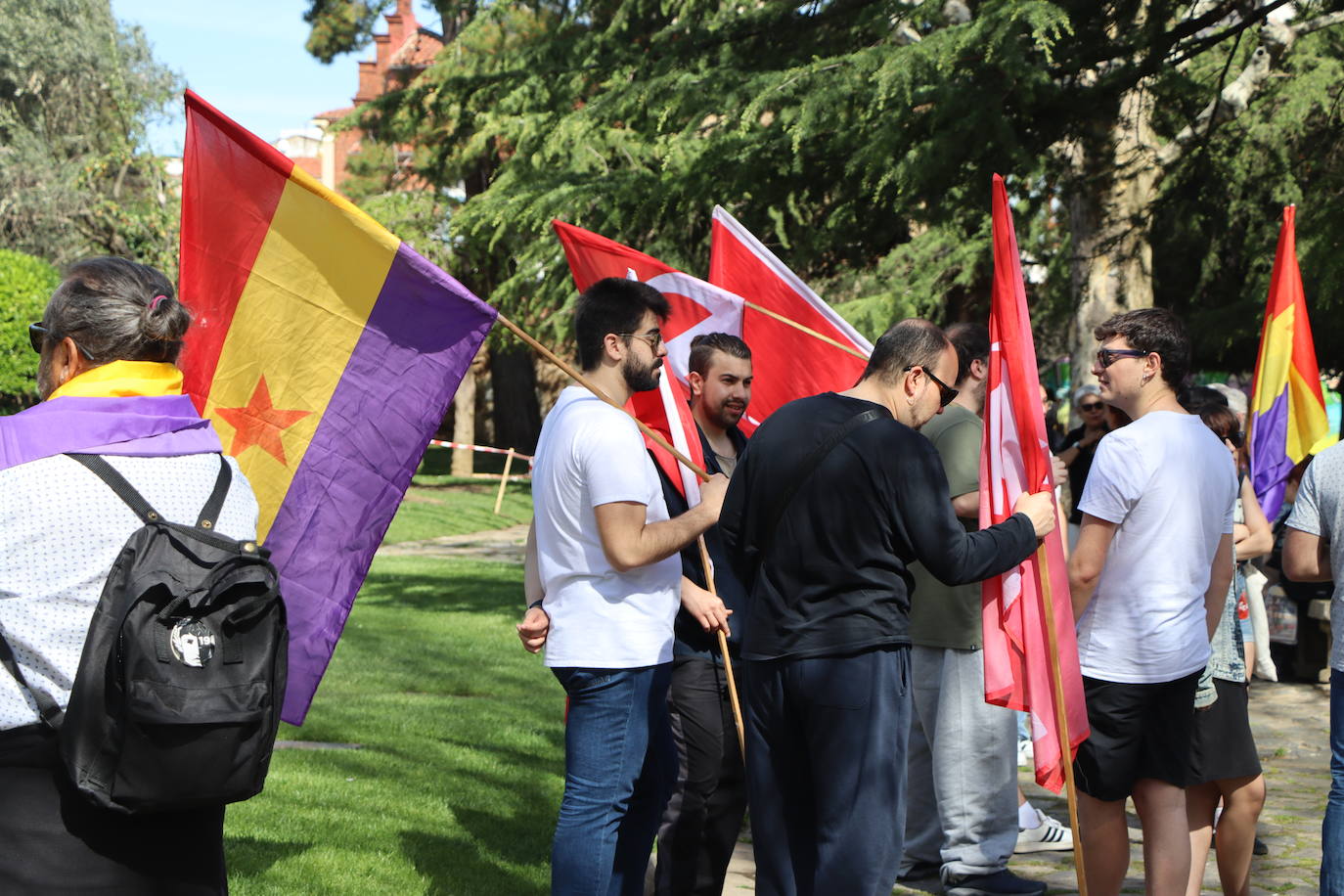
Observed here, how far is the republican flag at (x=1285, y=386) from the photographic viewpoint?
7426 millimetres

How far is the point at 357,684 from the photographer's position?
10398 mm

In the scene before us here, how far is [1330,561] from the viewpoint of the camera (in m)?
4.26

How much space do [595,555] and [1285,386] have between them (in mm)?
4797

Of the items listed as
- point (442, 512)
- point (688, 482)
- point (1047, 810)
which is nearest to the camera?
point (688, 482)

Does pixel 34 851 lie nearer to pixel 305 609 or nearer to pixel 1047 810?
pixel 305 609

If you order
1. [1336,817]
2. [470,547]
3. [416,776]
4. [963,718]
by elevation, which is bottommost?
[470,547]

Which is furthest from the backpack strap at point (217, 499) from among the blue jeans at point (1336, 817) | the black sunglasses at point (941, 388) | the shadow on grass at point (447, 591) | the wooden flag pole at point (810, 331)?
the shadow on grass at point (447, 591)

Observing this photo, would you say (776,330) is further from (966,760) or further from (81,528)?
(81,528)

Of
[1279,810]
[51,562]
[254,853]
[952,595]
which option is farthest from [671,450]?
[1279,810]

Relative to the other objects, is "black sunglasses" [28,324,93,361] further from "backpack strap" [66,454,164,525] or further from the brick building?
the brick building

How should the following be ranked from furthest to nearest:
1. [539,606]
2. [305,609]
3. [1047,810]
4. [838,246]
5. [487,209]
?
[487,209] → [838,246] → [1047,810] → [539,606] → [305,609]

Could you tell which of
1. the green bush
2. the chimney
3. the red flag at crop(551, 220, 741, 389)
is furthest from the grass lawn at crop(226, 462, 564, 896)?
the chimney

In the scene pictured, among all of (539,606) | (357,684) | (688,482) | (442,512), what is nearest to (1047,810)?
(688,482)

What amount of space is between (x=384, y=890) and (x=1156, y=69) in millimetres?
6759
